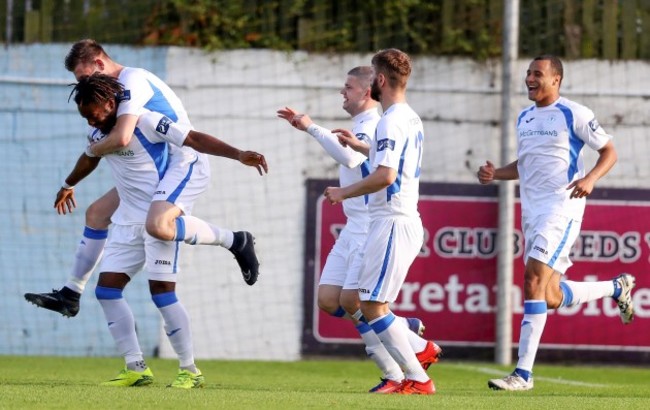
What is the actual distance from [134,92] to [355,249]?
1.87 metres

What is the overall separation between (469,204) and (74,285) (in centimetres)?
526

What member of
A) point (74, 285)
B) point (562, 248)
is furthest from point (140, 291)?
point (562, 248)

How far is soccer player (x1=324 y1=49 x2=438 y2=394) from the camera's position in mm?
7812

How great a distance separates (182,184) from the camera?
27.2 feet

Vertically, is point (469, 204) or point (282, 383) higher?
point (469, 204)

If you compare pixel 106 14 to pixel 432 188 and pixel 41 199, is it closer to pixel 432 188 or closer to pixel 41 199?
pixel 41 199

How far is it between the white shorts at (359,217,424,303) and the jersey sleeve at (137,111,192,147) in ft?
4.35

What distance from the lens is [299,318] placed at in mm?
12867

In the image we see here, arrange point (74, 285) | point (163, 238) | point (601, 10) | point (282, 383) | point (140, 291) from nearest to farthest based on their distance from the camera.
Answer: point (163, 238)
point (74, 285)
point (282, 383)
point (140, 291)
point (601, 10)

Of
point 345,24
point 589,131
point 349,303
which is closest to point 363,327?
point 349,303

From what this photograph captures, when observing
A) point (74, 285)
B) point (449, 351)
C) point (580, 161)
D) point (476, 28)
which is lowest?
point (449, 351)

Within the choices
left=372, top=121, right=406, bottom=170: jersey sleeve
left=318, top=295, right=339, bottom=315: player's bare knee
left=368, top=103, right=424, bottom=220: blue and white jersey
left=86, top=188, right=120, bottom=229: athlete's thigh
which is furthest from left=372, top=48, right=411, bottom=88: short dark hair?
left=86, top=188, right=120, bottom=229: athlete's thigh

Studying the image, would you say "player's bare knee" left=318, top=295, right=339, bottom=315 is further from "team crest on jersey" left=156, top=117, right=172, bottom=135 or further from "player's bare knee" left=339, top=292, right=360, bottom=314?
"team crest on jersey" left=156, top=117, right=172, bottom=135

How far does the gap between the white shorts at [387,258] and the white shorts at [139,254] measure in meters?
1.25
